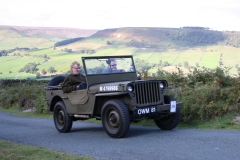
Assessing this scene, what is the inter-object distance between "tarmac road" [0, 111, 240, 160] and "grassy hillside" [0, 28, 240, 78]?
77.2ft

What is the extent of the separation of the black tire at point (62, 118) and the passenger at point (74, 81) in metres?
0.63

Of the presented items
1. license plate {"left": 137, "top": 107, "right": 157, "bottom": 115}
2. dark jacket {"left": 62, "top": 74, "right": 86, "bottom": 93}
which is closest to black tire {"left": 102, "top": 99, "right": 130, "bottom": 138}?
license plate {"left": 137, "top": 107, "right": 157, "bottom": 115}

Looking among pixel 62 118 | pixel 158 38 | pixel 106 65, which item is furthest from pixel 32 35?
pixel 106 65

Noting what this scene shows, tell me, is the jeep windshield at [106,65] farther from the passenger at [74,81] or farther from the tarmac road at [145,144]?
the tarmac road at [145,144]

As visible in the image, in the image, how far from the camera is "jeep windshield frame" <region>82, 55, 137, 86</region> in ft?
38.2

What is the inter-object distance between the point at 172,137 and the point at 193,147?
1382 millimetres

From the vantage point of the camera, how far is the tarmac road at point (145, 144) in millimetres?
8055

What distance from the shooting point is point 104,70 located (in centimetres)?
1188

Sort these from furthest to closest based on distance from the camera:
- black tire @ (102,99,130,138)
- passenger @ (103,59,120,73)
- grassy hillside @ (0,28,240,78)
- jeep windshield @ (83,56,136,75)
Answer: grassy hillside @ (0,28,240,78), passenger @ (103,59,120,73), jeep windshield @ (83,56,136,75), black tire @ (102,99,130,138)

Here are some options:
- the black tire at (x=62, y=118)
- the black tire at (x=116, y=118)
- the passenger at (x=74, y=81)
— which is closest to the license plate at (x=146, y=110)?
the black tire at (x=116, y=118)

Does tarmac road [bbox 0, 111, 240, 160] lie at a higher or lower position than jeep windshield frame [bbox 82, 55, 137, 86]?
lower

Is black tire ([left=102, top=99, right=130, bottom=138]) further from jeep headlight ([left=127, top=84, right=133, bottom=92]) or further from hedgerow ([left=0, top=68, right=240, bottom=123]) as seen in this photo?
hedgerow ([left=0, top=68, right=240, bottom=123])

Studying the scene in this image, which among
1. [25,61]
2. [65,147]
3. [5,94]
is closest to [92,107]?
[65,147]

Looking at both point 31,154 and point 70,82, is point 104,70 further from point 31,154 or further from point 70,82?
point 31,154
